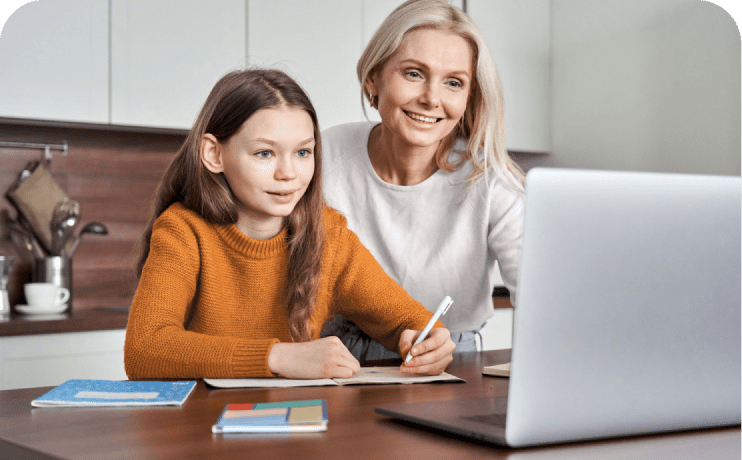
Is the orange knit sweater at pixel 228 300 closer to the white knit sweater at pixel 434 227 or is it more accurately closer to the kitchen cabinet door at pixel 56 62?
the white knit sweater at pixel 434 227

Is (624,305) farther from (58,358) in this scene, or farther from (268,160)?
(58,358)

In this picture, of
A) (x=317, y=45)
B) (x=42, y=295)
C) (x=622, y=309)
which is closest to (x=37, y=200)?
(x=42, y=295)

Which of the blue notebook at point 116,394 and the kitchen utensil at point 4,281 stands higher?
the blue notebook at point 116,394

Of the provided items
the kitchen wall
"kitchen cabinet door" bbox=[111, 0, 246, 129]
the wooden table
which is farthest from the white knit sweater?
the kitchen wall

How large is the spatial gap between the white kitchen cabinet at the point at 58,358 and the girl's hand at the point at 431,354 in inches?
57.9

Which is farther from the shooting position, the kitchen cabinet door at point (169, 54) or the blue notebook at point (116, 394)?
the kitchen cabinet door at point (169, 54)

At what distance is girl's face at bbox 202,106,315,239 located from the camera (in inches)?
47.4

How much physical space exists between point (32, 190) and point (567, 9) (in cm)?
244

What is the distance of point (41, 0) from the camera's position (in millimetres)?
2375

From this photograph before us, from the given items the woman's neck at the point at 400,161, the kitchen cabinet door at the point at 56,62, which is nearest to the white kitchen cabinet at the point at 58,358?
the kitchen cabinet door at the point at 56,62

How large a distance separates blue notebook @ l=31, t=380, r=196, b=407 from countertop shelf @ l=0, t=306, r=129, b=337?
1380 millimetres

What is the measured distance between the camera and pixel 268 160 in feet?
3.97

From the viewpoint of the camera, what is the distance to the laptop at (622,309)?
58cm

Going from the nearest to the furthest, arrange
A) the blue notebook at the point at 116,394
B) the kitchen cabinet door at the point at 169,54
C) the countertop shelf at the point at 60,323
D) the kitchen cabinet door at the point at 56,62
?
the blue notebook at the point at 116,394 → the countertop shelf at the point at 60,323 → the kitchen cabinet door at the point at 56,62 → the kitchen cabinet door at the point at 169,54
